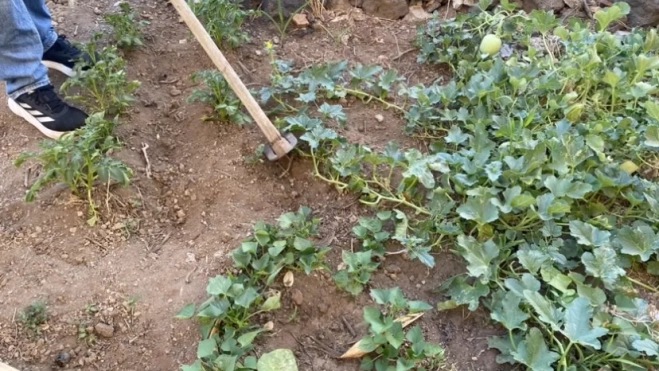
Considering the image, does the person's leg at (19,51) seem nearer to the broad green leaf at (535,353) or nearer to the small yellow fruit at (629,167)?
the broad green leaf at (535,353)

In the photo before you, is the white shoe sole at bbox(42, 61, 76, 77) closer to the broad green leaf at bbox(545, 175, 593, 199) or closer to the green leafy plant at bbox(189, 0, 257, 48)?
the green leafy plant at bbox(189, 0, 257, 48)

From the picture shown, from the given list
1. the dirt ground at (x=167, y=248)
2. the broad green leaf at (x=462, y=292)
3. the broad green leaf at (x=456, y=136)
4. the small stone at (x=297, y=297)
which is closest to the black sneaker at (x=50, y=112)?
the dirt ground at (x=167, y=248)

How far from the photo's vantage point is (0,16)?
229cm

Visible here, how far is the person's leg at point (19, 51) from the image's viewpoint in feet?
7.58

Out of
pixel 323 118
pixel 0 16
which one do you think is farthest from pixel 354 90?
pixel 0 16

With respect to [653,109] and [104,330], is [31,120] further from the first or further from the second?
[653,109]

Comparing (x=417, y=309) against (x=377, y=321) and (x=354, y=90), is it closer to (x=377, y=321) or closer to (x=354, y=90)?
(x=377, y=321)

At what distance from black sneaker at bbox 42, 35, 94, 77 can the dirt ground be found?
24 cm

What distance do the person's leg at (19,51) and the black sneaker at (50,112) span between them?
4cm

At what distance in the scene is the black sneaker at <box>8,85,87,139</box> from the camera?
2.52 meters

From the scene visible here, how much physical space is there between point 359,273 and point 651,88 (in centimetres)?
152

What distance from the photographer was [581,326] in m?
1.75

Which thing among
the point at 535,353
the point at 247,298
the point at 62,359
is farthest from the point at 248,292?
the point at 535,353

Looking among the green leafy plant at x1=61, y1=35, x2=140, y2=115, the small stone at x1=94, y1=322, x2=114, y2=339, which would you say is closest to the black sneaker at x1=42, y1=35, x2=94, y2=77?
the green leafy plant at x1=61, y1=35, x2=140, y2=115
